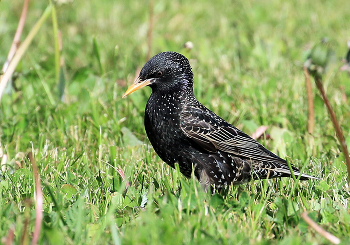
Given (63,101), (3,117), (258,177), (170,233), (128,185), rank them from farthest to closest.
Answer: (63,101), (3,117), (258,177), (128,185), (170,233)

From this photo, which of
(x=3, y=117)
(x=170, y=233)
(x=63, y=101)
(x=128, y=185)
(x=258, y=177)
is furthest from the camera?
(x=63, y=101)

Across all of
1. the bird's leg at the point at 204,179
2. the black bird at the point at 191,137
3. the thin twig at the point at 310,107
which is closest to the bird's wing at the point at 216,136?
the black bird at the point at 191,137

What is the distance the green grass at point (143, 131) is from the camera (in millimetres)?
2896

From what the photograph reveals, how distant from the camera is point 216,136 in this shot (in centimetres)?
407

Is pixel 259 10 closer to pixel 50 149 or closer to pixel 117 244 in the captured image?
pixel 50 149

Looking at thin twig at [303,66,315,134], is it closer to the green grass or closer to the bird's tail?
the green grass

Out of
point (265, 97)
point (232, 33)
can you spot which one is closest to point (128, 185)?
point (265, 97)

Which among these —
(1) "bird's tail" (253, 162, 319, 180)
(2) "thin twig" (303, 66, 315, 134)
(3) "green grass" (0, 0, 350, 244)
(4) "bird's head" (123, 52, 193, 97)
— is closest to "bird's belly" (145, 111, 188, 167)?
(3) "green grass" (0, 0, 350, 244)

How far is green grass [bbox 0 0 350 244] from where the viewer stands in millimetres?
2896

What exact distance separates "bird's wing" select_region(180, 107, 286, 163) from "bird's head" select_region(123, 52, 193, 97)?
0.31 m

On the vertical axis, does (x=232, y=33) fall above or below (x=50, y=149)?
above

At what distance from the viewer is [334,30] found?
8.61m

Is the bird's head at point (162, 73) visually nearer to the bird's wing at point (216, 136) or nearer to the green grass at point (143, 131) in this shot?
the bird's wing at point (216, 136)

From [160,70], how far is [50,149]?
49.4 inches
